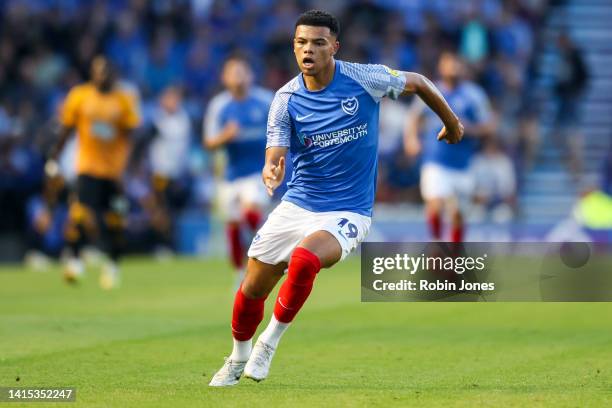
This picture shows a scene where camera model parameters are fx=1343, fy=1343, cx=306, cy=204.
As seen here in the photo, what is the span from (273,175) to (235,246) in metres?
8.49

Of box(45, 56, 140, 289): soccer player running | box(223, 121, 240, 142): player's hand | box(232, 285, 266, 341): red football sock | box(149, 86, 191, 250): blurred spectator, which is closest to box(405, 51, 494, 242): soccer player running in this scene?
box(223, 121, 240, 142): player's hand

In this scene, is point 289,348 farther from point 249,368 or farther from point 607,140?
point 607,140

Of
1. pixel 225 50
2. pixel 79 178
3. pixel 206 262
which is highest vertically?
pixel 225 50

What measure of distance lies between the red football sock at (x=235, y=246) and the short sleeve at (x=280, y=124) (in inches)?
311

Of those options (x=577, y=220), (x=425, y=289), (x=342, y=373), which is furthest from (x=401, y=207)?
(x=342, y=373)

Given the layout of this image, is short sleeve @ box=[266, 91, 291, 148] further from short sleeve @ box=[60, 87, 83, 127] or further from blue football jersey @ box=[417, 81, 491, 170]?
short sleeve @ box=[60, 87, 83, 127]

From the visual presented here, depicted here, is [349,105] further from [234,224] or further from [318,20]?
[234,224]

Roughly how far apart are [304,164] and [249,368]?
1.33m

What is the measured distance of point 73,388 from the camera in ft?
25.8

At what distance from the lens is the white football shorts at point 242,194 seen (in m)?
16.2

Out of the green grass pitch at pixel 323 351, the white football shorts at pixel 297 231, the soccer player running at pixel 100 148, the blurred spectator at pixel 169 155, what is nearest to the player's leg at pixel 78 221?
the soccer player running at pixel 100 148

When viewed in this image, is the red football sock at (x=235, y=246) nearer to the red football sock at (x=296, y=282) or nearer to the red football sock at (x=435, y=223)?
the red football sock at (x=435, y=223)

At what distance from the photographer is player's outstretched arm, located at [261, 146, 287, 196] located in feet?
25.2

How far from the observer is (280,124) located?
816 centimetres
